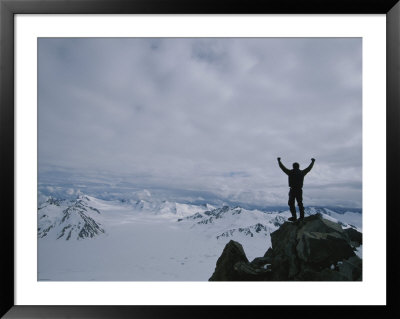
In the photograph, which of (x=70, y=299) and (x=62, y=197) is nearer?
(x=70, y=299)

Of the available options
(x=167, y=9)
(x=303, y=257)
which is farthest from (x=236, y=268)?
(x=167, y=9)

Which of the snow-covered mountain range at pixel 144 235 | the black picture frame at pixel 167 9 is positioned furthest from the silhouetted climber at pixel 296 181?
the black picture frame at pixel 167 9

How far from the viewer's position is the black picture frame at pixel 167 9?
149cm

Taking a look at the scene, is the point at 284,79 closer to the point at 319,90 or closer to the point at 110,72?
the point at 319,90

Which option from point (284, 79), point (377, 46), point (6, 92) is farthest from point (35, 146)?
point (377, 46)

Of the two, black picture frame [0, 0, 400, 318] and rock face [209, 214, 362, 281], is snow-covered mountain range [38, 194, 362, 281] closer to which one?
rock face [209, 214, 362, 281]

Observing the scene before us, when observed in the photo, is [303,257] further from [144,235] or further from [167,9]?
[167,9]

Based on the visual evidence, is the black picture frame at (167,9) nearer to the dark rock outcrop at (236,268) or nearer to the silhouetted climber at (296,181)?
the dark rock outcrop at (236,268)

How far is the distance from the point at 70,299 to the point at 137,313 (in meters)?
0.47

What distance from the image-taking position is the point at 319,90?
5.67 feet

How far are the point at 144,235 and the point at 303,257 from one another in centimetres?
121

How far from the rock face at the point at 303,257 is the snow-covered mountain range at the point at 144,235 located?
6 cm

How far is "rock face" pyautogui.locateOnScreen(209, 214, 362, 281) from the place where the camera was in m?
1.65

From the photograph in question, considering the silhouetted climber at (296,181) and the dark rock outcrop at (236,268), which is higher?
the silhouetted climber at (296,181)
